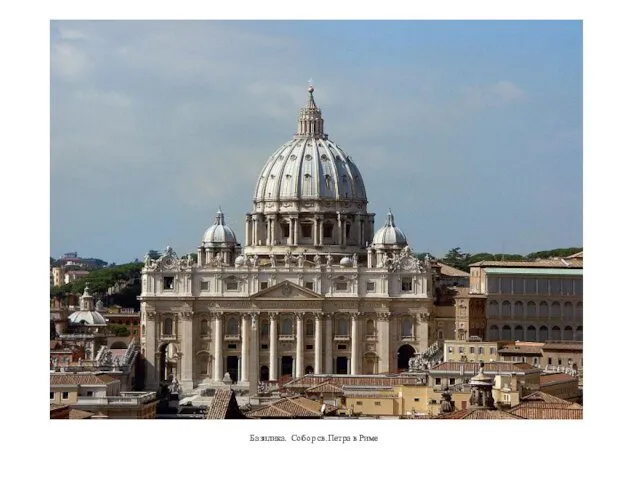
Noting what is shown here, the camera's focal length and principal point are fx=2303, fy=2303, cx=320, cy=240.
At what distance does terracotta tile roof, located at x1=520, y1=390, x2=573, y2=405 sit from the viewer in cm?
6524

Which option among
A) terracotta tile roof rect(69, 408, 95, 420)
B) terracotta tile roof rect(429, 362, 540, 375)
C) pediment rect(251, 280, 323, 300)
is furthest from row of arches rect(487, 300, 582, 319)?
terracotta tile roof rect(69, 408, 95, 420)

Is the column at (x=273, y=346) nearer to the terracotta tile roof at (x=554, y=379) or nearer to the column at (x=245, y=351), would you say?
the column at (x=245, y=351)

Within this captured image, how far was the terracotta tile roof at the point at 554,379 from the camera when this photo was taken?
7530 cm

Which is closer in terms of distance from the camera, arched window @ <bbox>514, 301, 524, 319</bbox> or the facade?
the facade

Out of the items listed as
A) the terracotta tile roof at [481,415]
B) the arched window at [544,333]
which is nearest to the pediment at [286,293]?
the arched window at [544,333]

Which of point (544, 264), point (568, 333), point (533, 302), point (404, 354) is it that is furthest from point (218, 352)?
point (568, 333)

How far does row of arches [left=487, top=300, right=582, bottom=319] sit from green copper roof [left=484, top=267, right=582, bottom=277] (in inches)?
51.3

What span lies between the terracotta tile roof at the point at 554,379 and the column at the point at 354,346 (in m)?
26.8

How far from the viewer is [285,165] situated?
123m

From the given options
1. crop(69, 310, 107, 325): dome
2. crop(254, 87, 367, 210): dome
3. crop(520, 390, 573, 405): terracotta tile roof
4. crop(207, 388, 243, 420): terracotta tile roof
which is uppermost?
crop(254, 87, 367, 210): dome

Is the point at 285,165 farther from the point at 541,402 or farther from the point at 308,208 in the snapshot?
the point at 541,402

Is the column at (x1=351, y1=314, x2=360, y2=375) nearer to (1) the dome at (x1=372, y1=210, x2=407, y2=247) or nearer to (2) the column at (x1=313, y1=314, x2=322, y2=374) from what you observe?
(2) the column at (x1=313, y1=314, x2=322, y2=374)
